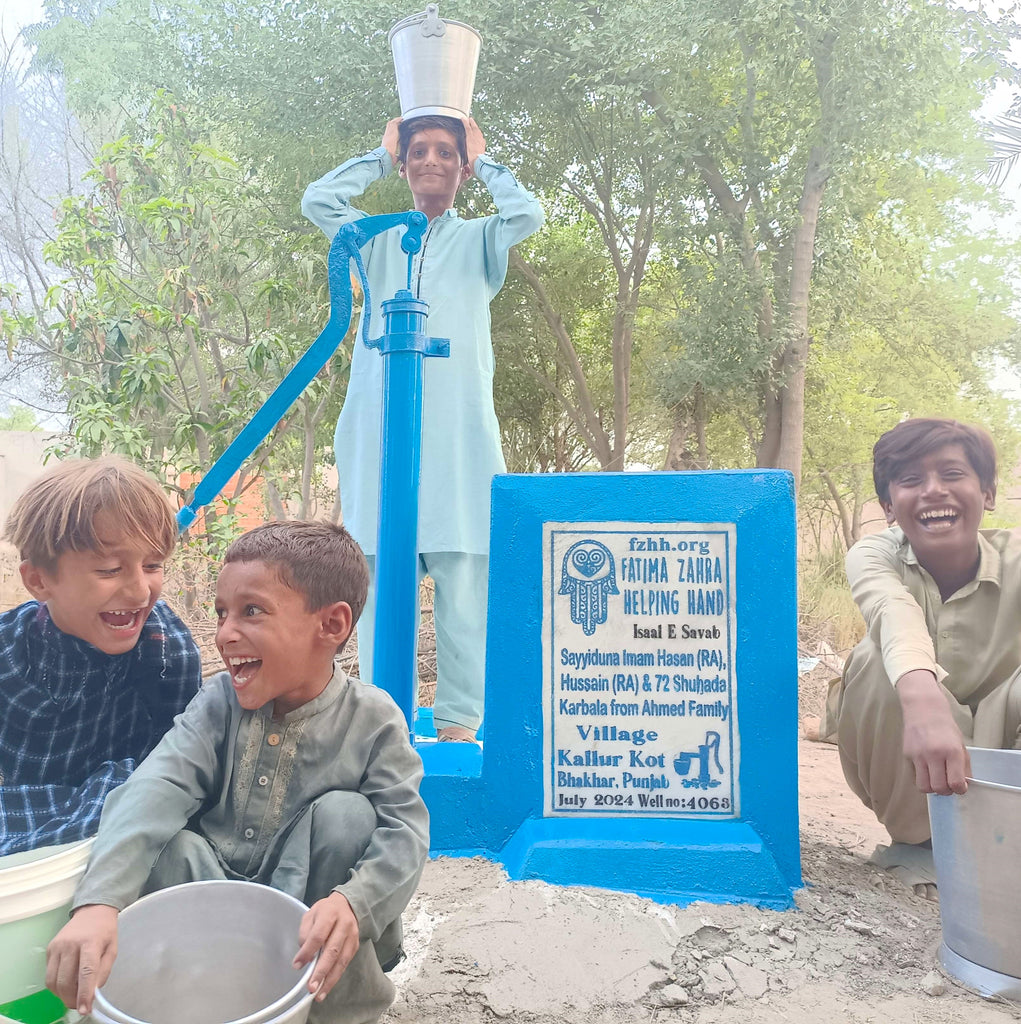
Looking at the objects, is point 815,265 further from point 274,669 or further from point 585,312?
point 274,669

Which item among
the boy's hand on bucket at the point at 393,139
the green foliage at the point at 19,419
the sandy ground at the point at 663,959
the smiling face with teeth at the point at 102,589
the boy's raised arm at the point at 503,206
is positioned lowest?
the sandy ground at the point at 663,959

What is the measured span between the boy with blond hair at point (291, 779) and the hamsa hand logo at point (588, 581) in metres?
0.73

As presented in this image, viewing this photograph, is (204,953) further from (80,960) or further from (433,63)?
(433,63)

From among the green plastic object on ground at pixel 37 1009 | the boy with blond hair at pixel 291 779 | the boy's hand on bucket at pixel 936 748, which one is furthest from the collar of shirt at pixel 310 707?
the boy's hand on bucket at pixel 936 748

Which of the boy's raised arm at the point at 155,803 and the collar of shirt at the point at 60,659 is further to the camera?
the collar of shirt at the point at 60,659

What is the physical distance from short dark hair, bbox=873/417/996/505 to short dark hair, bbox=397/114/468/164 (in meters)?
1.45

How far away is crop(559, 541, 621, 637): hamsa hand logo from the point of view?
6.86 feet

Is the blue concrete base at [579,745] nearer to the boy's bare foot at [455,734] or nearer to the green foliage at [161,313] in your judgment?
the boy's bare foot at [455,734]

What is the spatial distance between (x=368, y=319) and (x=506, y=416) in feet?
22.4

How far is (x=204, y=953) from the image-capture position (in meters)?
1.17

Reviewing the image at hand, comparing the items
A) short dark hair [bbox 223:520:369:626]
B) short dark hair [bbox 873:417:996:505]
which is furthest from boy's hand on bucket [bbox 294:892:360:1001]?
short dark hair [bbox 873:417:996:505]

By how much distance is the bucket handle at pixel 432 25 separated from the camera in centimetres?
243

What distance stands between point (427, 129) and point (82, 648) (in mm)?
1728

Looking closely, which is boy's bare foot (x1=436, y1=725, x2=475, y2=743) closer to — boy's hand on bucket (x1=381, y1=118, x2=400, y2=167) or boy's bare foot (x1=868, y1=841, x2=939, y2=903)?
boy's bare foot (x1=868, y1=841, x2=939, y2=903)
